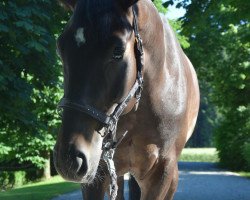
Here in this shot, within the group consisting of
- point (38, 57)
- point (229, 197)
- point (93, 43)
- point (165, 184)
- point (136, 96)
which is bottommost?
point (229, 197)

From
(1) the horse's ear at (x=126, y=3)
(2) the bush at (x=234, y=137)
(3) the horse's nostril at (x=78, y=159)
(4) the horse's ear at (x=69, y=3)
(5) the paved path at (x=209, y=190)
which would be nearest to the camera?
(3) the horse's nostril at (x=78, y=159)

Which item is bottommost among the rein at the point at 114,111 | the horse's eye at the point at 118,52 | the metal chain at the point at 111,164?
the metal chain at the point at 111,164

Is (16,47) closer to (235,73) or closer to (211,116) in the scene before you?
(235,73)

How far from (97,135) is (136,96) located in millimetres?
389

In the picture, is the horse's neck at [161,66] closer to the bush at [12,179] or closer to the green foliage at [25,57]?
the green foliage at [25,57]

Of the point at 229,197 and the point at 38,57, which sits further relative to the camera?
the point at 229,197

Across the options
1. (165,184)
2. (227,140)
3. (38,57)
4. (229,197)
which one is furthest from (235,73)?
(165,184)

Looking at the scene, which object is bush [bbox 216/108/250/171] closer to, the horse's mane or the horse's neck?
the horse's neck

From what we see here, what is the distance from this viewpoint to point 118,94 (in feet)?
8.85

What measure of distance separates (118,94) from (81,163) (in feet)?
1.40

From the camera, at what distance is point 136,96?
2908mm

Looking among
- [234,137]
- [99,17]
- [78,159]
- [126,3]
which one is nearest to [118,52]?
[99,17]

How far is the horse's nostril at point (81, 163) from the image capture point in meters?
2.48

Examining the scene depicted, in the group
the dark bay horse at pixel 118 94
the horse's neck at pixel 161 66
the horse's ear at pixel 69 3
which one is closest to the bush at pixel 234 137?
the horse's neck at pixel 161 66
